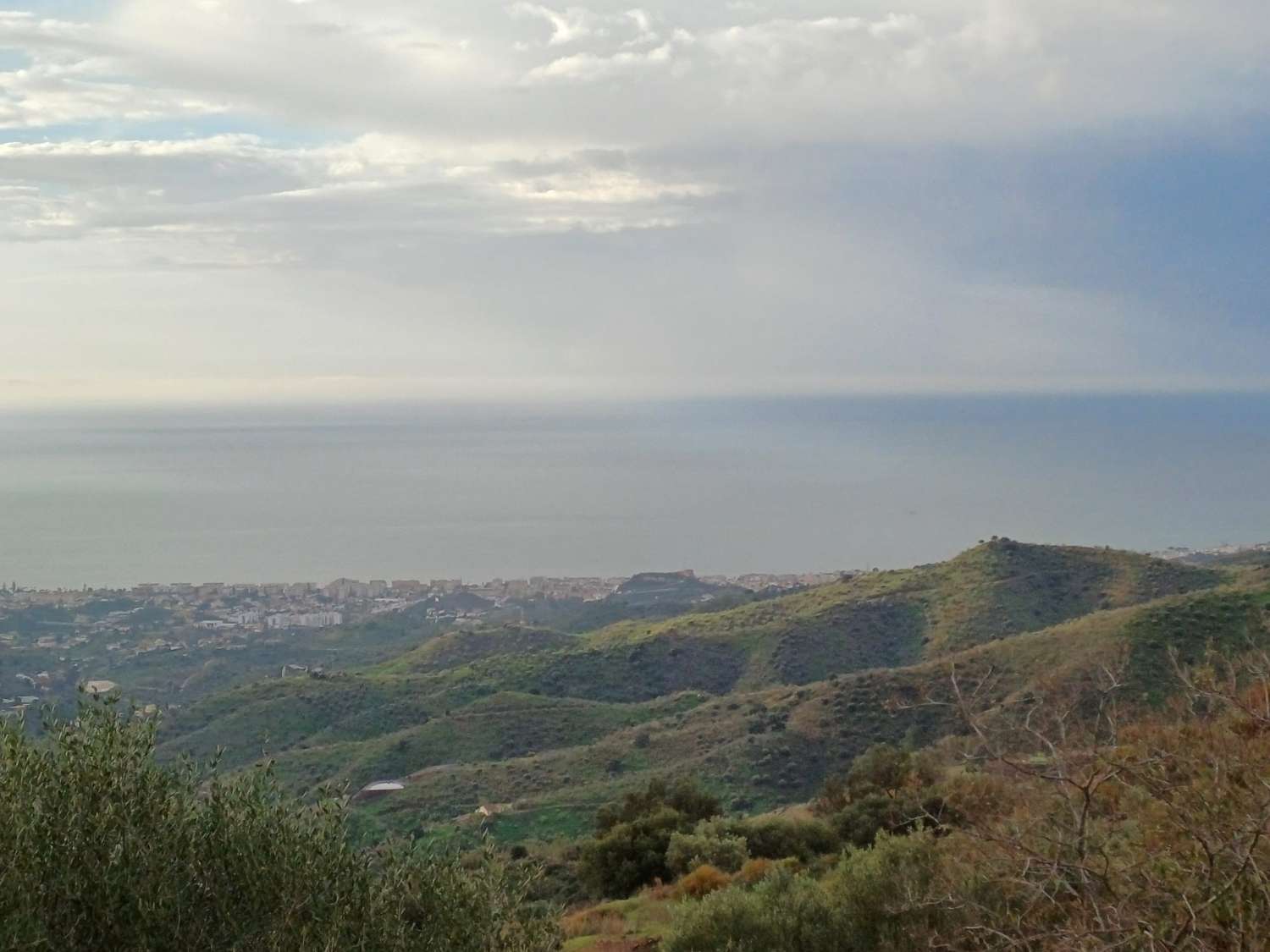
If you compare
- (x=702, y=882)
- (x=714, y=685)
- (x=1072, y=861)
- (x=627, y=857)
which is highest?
(x=1072, y=861)

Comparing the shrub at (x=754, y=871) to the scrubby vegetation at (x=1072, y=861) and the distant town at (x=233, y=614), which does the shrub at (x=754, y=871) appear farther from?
the distant town at (x=233, y=614)

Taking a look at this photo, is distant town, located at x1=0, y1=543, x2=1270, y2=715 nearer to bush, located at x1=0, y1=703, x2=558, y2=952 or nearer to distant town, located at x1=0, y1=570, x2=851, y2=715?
distant town, located at x1=0, y1=570, x2=851, y2=715

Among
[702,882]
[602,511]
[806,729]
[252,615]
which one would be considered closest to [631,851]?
[702,882]

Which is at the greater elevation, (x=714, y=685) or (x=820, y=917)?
(x=820, y=917)

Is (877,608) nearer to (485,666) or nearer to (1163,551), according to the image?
(485,666)

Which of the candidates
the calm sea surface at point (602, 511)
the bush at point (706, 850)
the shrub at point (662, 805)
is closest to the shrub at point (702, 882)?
the bush at point (706, 850)

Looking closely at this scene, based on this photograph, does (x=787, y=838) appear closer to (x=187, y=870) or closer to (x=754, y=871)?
(x=754, y=871)

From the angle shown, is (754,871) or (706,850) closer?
(754,871)

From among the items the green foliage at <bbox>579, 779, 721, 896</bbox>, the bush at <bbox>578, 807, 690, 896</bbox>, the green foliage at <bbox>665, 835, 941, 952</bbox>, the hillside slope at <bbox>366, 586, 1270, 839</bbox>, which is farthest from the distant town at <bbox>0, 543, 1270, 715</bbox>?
the green foliage at <bbox>665, 835, 941, 952</bbox>

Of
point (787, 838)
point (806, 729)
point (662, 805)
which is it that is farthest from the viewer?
point (806, 729)
